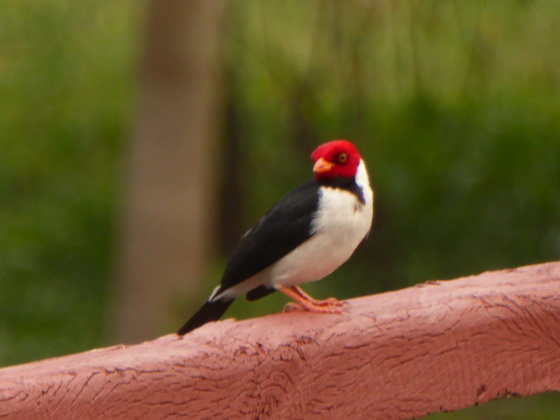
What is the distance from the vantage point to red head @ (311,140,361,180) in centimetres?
265

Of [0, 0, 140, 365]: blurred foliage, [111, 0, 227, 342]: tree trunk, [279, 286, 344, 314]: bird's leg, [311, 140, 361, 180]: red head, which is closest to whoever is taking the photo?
[279, 286, 344, 314]: bird's leg

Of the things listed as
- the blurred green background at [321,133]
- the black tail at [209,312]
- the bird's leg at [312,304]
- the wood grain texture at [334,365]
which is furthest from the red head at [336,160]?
the blurred green background at [321,133]

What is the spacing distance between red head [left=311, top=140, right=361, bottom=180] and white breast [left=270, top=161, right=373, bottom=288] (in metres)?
0.05

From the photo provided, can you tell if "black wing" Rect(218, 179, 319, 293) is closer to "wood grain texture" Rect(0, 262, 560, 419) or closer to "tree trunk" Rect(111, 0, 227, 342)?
"wood grain texture" Rect(0, 262, 560, 419)

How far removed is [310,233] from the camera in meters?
2.69

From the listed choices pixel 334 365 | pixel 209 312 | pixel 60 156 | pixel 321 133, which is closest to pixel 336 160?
pixel 209 312

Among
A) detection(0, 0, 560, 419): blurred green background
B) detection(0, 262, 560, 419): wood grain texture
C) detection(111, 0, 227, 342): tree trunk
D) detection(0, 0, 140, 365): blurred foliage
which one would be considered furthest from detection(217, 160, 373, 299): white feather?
detection(0, 0, 140, 365): blurred foliage

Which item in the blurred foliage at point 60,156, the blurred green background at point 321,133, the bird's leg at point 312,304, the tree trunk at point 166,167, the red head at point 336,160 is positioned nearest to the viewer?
the bird's leg at point 312,304

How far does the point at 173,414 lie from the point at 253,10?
21.5ft

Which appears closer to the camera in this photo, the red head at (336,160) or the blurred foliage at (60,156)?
the red head at (336,160)

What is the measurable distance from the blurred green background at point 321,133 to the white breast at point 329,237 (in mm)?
3470

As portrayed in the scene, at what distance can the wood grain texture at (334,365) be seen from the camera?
167 centimetres

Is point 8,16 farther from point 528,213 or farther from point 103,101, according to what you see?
point 528,213

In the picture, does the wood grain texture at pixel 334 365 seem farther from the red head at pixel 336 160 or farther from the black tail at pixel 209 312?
the black tail at pixel 209 312
